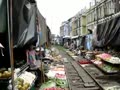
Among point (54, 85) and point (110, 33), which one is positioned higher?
point (110, 33)

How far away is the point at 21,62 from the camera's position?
1076cm

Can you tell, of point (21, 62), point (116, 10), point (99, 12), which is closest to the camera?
point (21, 62)

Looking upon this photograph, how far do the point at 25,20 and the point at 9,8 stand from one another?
203 cm

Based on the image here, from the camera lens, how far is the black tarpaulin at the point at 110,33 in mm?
16361

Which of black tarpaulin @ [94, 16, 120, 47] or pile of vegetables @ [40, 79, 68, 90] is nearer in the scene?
pile of vegetables @ [40, 79, 68, 90]

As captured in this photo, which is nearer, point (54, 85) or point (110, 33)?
point (54, 85)

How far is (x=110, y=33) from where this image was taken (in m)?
17.8

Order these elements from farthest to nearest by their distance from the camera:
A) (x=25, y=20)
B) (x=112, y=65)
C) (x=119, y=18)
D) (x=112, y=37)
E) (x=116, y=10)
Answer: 1. (x=116, y=10)
2. (x=112, y=65)
3. (x=112, y=37)
4. (x=119, y=18)
5. (x=25, y=20)

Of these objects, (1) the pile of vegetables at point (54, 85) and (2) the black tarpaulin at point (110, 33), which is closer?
(1) the pile of vegetables at point (54, 85)

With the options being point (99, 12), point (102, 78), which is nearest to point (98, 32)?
point (102, 78)

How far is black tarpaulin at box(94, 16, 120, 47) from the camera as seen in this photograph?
16.4 metres

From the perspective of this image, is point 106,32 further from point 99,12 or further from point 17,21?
point 99,12

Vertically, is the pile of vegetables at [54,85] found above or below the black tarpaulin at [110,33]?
below

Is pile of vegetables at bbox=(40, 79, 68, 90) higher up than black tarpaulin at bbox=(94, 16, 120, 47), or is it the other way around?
black tarpaulin at bbox=(94, 16, 120, 47)
